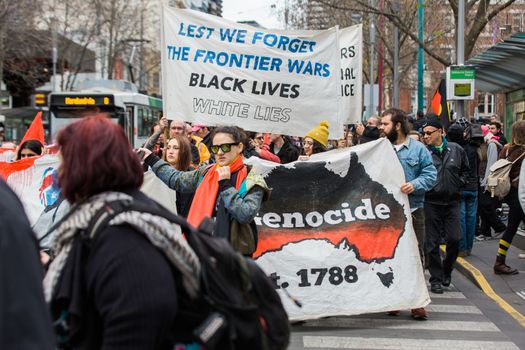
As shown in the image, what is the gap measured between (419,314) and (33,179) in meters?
4.08

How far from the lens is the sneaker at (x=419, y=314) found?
7340 millimetres

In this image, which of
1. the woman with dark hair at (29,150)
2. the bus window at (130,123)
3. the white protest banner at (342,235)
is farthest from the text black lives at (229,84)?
the bus window at (130,123)

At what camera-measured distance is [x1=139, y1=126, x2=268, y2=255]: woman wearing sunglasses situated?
5414 millimetres

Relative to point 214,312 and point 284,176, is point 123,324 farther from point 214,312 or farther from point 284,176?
point 284,176

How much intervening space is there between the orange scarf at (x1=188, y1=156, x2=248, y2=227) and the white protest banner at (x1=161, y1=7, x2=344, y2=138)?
2.55 m

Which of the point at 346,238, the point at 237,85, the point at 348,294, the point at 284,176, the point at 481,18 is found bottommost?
the point at 348,294

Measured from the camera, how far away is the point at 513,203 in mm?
9609

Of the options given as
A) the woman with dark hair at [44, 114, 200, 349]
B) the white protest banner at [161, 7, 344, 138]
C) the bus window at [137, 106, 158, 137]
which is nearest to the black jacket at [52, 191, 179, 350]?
the woman with dark hair at [44, 114, 200, 349]

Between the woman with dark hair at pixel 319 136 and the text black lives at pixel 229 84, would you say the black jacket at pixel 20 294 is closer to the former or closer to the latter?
the text black lives at pixel 229 84

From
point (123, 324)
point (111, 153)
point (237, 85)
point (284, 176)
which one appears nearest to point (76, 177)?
point (111, 153)

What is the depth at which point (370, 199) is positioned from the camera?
732cm

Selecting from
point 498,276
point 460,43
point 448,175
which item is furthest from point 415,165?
point 460,43

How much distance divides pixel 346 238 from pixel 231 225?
189cm

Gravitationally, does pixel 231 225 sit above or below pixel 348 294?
above
